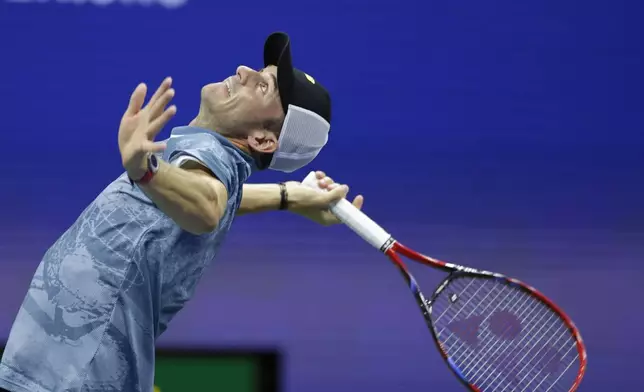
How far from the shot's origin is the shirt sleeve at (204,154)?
1.84 metres

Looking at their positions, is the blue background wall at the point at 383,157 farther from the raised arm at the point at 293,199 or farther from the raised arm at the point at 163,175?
the raised arm at the point at 163,175

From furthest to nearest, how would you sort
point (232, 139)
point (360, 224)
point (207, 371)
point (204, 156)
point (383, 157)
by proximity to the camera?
point (383, 157) < point (207, 371) < point (360, 224) < point (232, 139) < point (204, 156)

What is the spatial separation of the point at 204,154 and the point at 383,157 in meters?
1.41

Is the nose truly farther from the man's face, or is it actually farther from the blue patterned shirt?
the blue patterned shirt

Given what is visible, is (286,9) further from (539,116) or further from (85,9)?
(539,116)

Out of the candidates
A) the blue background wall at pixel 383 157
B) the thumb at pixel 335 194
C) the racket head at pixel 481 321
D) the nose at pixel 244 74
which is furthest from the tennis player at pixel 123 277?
the blue background wall at pixel 383 157

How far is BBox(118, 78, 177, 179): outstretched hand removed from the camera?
166 centimetres

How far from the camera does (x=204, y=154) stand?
1860mm

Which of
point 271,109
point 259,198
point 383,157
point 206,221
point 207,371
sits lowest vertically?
point 207,371

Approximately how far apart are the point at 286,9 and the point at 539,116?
81cm

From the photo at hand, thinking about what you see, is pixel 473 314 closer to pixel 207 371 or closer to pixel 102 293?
pixel 207 371

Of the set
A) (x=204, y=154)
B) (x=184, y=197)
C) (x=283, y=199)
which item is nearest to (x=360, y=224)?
(x=283, y=199)

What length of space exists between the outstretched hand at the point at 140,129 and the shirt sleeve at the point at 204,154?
14 centimetres

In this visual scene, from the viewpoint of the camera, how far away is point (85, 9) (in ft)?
10.5
